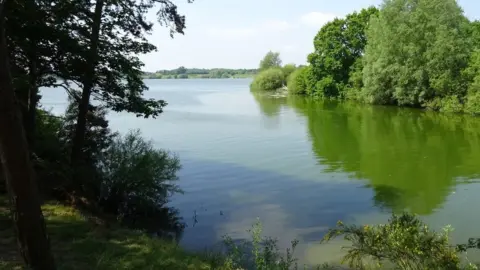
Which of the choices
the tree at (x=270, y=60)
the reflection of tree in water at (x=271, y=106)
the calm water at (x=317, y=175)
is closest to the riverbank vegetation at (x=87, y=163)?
the calm water at (x=317, y=175)

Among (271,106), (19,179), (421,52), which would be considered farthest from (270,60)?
(19,179)

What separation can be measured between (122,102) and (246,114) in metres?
31.3

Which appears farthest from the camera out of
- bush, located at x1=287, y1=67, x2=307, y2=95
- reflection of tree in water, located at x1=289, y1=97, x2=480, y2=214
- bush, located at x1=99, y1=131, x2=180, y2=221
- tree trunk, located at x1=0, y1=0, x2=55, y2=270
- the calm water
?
bush, located at x1=287, y1=67, x2=307, y2=95

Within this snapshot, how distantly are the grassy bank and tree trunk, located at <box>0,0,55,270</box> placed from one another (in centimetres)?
79

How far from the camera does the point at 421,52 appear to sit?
4122 centimetres

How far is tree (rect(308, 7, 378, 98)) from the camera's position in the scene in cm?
6059

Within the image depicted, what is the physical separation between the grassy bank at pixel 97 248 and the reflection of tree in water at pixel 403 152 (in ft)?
28.4

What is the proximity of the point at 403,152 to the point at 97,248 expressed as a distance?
62.7 ft

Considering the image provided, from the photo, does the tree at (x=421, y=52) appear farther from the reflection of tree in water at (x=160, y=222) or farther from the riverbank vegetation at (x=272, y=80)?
the riverbank vegetation at (x=272, y=80)

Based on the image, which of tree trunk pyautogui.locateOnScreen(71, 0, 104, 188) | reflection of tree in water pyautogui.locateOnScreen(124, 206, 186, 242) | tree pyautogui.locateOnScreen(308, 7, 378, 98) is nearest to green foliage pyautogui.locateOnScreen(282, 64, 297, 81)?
tree pyautogui.locateOnScreen(308, 7, 378, 98)

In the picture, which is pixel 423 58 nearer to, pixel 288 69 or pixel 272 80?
pixel 272 80

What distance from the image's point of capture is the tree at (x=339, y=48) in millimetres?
60594

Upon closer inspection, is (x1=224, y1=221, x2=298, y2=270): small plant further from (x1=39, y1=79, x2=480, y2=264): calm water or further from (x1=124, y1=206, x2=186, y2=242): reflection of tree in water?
(x1=124, y1=206, x2=186, y2=242): reflection of tree in water

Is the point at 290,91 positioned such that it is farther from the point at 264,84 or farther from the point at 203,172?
the point at 203,172
